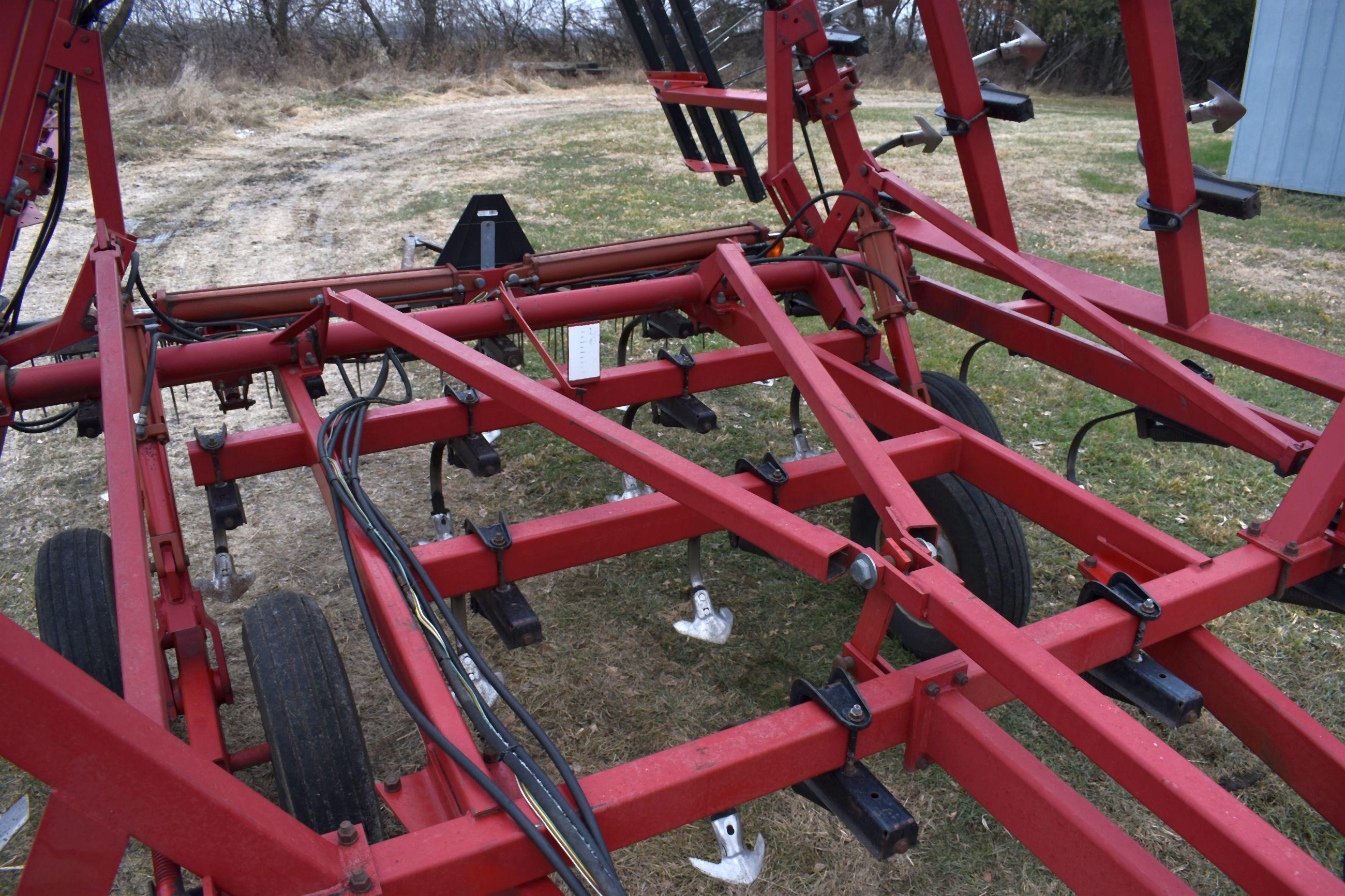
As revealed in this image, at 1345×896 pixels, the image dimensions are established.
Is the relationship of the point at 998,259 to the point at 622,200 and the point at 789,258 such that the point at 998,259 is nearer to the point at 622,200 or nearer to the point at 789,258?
the point at 789,258

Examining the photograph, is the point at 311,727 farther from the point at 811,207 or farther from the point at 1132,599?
the point at 811,207

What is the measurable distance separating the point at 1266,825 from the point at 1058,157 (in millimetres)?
14075

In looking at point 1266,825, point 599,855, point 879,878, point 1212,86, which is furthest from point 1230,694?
point 1212,86

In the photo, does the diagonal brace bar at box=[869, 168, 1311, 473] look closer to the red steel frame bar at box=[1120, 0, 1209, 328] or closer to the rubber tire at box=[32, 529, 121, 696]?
the red steel frame bar at box=[1120, 0, 1209, 328]

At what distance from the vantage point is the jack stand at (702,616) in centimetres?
313

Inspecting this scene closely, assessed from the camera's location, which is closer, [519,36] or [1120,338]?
[1120,338]

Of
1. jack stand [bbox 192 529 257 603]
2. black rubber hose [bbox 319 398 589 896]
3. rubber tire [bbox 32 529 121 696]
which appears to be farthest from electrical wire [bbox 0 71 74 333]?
black rubber hose [bbox 319 398 589 896]

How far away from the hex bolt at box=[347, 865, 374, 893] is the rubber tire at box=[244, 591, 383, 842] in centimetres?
62

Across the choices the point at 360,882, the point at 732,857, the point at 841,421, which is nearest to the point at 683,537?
the point at 841,421

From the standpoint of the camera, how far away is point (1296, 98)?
10.7 meters

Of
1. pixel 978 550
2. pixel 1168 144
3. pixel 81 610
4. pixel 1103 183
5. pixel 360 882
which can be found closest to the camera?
pixel 360 882

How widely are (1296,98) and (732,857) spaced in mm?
11991

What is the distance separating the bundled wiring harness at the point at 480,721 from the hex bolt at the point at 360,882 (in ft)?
0.76

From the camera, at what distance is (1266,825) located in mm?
1453
